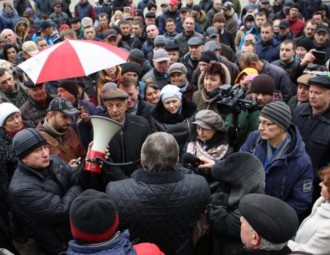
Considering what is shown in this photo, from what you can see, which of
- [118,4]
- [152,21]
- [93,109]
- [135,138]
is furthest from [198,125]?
[118,4]

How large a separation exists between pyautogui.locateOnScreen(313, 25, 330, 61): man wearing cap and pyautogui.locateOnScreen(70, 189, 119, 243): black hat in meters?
5.87

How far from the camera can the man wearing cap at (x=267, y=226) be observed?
6.41ft

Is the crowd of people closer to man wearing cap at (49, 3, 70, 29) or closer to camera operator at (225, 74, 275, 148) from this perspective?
camera operator at (225, 74, 275, 148)

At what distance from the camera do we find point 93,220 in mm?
1974

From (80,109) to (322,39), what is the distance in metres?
4.57

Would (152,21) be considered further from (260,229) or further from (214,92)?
(260,229)

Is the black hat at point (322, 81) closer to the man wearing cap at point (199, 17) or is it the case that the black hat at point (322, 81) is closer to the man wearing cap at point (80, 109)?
the man wearing cap at point (80, 109)

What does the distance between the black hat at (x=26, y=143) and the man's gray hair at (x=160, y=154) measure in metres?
0.78

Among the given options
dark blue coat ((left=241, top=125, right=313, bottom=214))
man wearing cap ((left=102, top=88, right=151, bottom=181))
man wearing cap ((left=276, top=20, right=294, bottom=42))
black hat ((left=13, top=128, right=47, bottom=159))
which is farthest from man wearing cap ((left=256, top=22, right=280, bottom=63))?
black hat ((left=13, top=128, right=47, bottom=159))

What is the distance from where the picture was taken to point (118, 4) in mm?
13148

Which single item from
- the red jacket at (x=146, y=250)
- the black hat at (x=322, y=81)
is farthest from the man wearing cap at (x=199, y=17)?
the red jacket at (x=146, y=250)

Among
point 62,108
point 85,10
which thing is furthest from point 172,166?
point 85,10

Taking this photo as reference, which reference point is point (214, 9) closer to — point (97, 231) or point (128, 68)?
point (128, 68)

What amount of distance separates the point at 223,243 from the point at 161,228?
1.57 ft
